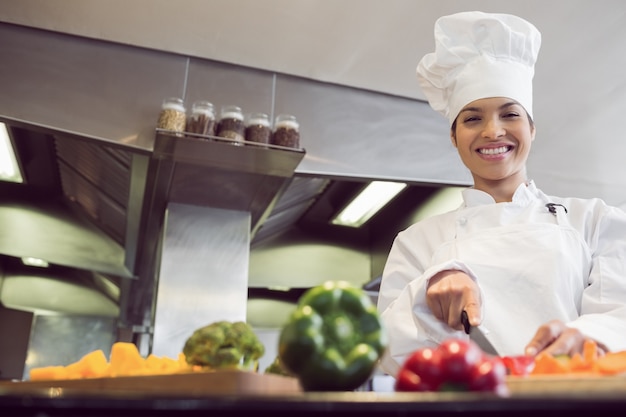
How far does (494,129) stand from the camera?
1449 mm

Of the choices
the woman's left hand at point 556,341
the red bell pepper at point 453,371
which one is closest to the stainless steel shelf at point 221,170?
the woman's left hand at point 556,341

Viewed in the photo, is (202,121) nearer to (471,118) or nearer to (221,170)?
(221,170)

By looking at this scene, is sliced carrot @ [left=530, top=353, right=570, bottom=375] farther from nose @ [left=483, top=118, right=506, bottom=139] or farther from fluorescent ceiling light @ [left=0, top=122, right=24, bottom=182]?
fluorescent ceiling light @ [left=0, top=122, right=24, bottom=182]

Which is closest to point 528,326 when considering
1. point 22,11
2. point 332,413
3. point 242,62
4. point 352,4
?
point 332,413

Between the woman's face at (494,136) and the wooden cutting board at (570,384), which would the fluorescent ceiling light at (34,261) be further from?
the wooden cutting board at (570,384)

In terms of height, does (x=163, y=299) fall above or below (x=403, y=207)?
below

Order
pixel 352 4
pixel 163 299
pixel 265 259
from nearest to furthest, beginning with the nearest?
1. pixel 352 4
2. pixel 163 299
3. pixel 265 259

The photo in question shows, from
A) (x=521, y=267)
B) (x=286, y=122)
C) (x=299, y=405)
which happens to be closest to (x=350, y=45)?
(x=286, y=122)

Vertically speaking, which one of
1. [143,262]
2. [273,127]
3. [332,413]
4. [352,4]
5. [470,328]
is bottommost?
[332,413]

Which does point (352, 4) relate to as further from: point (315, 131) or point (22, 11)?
point (22, 11)

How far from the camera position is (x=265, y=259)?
408 centimetres

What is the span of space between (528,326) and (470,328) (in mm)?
429

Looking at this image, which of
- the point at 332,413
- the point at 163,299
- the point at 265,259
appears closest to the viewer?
the point at 332,413

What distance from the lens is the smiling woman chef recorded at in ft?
4.25
